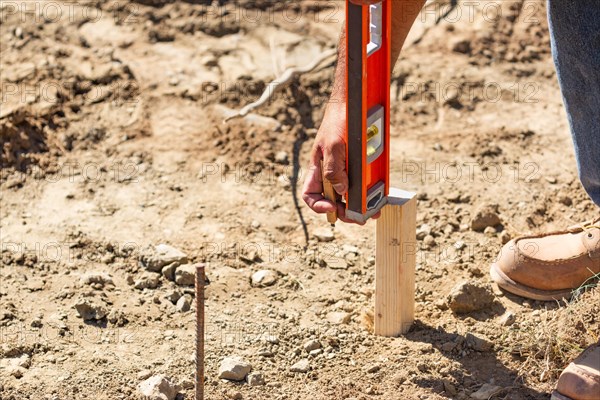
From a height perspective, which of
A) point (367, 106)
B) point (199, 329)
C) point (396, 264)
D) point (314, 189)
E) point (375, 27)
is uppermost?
point (375, 27)

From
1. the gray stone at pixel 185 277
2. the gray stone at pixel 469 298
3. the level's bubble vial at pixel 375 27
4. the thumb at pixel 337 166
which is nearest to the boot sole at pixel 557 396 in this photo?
the gray stone at pixel 469 298

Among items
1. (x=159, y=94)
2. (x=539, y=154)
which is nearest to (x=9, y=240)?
(x=159, y=94)

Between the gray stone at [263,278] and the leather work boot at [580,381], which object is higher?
the leather work boot at [580,381]

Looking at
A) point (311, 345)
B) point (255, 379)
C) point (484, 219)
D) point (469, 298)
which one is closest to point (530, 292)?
point (469, 298)

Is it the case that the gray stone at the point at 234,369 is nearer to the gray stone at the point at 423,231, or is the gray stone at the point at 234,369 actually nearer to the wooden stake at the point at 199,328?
the wooden stake at the point at 199,328

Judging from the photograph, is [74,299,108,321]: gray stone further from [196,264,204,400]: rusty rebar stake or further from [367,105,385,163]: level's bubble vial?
[367,105,385,163]: level's bubble vial

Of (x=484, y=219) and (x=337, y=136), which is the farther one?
(x=484, y=219)

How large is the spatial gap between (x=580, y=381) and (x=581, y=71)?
101 centimetres

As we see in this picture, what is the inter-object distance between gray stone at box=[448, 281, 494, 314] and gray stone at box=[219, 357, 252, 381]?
0.82m

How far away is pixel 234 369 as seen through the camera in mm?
3209

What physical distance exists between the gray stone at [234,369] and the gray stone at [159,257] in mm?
713

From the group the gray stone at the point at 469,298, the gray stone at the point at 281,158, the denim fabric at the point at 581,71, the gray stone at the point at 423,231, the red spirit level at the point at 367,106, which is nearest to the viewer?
the red spirit level at the point at 367,106

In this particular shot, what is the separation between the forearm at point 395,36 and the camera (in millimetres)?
3066

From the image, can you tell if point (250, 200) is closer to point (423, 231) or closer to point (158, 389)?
point (423, 231)
